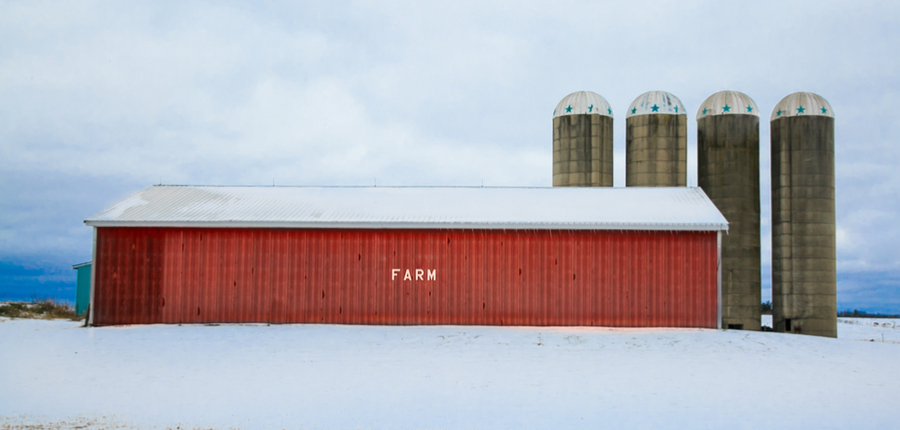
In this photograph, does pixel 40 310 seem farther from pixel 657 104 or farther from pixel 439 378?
pixel 657 104

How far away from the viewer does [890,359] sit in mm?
17609

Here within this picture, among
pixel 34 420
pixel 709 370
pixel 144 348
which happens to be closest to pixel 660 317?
pixel 709 370

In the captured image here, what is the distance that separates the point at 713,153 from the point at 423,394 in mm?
18923

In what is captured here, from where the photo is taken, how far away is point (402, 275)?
2144 centimetres

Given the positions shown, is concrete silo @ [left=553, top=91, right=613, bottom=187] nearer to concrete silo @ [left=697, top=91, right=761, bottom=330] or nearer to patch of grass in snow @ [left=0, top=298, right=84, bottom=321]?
concrete silo @ [left=697, top=91, right=761, bottom=330]

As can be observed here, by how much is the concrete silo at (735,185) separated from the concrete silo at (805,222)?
47.6 inches

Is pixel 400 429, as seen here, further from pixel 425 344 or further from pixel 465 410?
pixel 425 344

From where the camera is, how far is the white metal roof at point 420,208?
21.4 m

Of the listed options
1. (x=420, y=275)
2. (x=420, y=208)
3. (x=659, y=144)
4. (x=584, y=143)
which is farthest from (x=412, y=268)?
(x=659, y=144)

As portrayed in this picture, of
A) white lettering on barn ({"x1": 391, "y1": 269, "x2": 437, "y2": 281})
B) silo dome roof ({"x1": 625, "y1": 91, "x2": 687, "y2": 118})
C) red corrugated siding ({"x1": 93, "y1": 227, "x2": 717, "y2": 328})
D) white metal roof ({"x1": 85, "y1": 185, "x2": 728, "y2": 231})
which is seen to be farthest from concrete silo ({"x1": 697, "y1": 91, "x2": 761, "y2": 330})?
white lettering on barn ({"x1": 391, "y1": 269, "x2": 437, "y2": 281})

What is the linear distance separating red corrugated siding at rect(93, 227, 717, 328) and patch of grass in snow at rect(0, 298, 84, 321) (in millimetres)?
7757

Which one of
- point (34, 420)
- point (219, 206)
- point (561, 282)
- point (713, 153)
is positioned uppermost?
point (713, 153)

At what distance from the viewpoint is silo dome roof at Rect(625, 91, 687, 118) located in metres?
28.1

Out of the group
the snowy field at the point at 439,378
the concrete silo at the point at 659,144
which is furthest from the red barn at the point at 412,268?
the concrete silo at the point at 659,144
